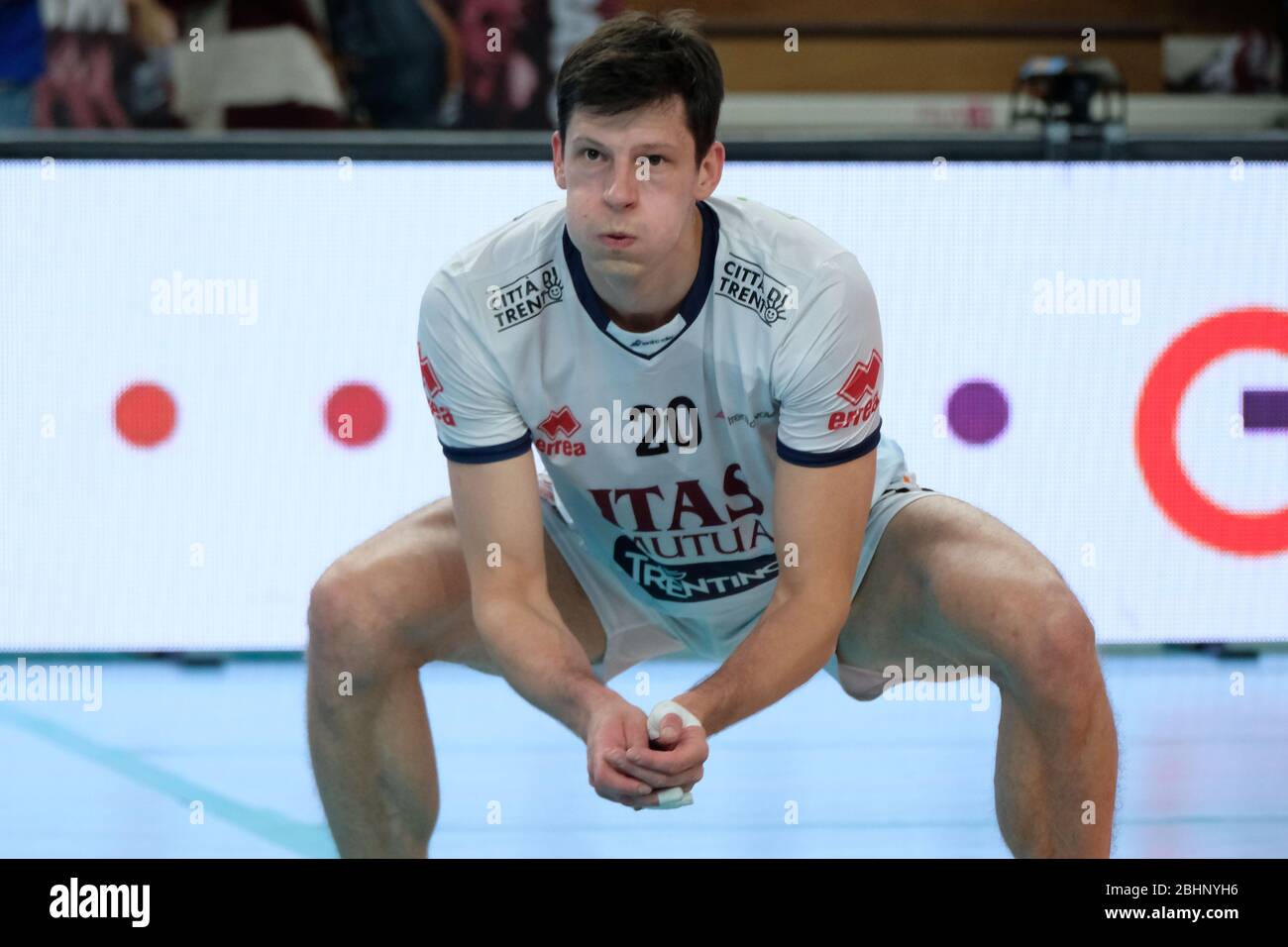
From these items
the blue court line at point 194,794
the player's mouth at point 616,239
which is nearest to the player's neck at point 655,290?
the player's mouth at point 616,239

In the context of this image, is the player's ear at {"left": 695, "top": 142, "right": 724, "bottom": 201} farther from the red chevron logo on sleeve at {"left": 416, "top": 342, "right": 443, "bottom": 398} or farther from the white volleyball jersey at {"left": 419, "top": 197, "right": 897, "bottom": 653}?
the red chevron logo on sleeve at {"left": 416, "top": 342, "right": 443, "bottom": 398}

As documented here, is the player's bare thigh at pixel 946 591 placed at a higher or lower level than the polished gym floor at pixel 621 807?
higher

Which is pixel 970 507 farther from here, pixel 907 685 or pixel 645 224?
pixel 907 685

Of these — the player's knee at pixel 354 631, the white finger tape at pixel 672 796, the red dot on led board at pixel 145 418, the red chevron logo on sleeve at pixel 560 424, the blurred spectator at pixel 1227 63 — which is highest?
the blurred spectator at pixel 1227 63

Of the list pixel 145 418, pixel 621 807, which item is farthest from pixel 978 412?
pixel 145 418

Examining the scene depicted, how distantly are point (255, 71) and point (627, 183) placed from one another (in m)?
3.31

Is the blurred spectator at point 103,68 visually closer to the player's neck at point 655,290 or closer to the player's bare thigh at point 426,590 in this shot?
the player's bare thigh at point 426,590

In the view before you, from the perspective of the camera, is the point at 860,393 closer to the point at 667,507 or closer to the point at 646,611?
the point at 667,507

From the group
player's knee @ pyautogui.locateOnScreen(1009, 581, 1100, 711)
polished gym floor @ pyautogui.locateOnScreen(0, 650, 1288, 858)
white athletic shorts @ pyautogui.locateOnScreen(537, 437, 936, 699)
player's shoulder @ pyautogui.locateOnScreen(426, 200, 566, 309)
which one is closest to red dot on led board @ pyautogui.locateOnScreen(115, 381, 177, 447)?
polished gym floor @ pyautogui.locateOnScreen(0, 650, 1288, 858)

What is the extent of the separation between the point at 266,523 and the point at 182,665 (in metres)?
0.52

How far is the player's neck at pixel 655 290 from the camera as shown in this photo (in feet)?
7.98

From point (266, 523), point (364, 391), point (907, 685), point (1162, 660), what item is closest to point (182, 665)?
point (266, 523)

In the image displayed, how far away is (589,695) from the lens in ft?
7.32

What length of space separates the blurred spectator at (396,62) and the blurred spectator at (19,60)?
960mm
